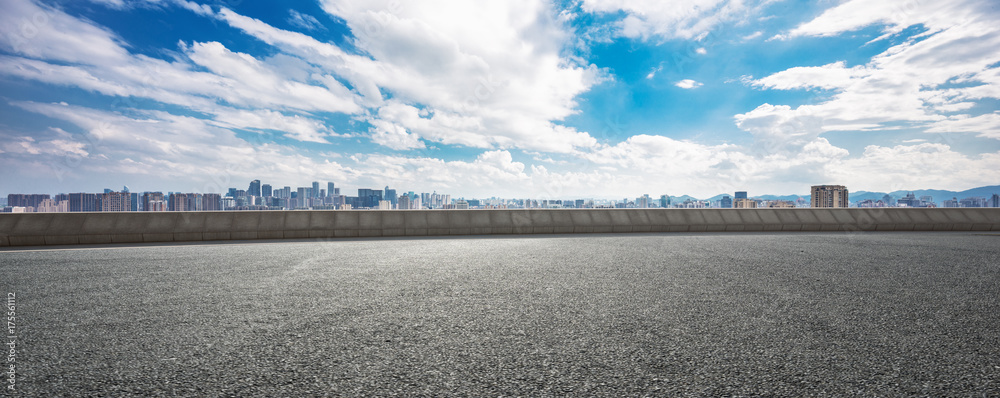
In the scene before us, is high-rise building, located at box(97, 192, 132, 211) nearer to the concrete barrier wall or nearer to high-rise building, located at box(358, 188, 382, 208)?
the concrete barrier wall

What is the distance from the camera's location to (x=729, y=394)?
2566mm

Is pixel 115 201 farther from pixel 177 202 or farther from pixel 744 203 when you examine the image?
pixel 744 203

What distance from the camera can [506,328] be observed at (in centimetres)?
379

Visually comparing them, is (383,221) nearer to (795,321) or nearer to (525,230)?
(525,230)

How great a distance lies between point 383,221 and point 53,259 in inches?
279

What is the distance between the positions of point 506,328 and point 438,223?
1018cm

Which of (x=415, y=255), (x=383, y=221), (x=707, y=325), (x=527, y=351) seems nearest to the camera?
(x=527, y=351)

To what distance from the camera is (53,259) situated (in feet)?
26.4

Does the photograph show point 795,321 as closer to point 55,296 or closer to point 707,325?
point 707,325

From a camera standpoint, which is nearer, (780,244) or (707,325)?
(707,325)

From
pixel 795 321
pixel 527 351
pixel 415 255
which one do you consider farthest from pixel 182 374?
pixel 415 255

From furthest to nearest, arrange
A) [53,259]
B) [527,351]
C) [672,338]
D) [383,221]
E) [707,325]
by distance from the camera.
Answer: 1. [383,221]
2. [53,259]
3. [707,325]
4. [672,338]
5. [527,351]

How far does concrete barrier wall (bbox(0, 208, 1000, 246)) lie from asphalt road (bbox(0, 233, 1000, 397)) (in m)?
4.18

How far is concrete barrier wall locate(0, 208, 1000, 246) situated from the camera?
1116cm
